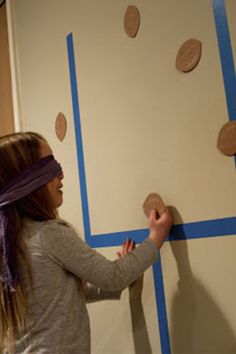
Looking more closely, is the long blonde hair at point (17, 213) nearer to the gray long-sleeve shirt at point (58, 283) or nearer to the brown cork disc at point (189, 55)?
the gray long-sleeve shirt at point (58, 283)

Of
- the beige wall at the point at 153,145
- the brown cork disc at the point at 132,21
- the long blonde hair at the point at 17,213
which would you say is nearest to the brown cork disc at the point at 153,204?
the beige wall at the point at 153,145

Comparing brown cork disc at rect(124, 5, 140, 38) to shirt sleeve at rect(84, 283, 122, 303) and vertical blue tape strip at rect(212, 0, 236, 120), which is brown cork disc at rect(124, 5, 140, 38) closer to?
vertical blue tape strip at rect(212, 0, 236, 120)

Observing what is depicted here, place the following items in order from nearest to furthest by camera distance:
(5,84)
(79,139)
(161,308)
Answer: (161,308)
(79,139)
(5,84)

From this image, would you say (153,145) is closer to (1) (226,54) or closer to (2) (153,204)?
(2) (153,204)

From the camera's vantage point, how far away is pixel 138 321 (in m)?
1.05

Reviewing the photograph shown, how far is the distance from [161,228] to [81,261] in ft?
0.66

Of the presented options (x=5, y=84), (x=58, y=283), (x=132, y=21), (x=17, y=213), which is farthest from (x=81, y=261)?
(x=5, y=84)

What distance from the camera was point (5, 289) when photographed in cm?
87

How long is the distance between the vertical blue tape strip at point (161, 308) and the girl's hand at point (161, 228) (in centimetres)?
9

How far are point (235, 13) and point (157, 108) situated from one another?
27 cm

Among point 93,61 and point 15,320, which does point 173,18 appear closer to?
point 93,61

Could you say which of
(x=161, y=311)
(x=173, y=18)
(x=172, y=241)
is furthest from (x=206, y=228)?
(x=173, y=18)

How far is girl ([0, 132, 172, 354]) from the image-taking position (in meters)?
0.85

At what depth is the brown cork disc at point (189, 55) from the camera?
0.90 meters
